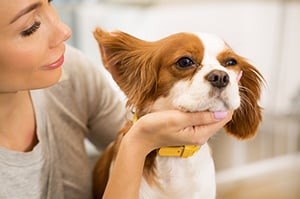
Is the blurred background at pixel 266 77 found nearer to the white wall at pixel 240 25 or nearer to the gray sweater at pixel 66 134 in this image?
the white wall at pixel 240 25

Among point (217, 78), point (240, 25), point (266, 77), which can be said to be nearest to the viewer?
point (217, 78)

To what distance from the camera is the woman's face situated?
2.08 feet

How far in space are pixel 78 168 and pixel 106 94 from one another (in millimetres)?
165

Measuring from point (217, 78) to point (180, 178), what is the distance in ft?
0.67

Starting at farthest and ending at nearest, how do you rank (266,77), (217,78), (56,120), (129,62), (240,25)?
(240,25), (266,77), (56,120), (129,62), (217,78)

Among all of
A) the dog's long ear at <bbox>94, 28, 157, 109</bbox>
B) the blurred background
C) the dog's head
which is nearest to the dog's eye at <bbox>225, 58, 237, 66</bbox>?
the dog's head

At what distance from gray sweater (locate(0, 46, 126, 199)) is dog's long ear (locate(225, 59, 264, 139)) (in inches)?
9.7

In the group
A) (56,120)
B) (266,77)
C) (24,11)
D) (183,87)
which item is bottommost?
(266,77)

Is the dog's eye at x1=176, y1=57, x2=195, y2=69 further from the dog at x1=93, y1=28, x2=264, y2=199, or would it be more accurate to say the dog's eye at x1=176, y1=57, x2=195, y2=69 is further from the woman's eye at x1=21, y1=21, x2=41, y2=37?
the woman's eye at x1=21, y1=21, x2=41, y2=37

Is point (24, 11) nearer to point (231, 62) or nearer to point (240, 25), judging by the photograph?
point (231, 62)

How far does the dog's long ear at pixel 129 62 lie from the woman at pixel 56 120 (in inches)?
1.7

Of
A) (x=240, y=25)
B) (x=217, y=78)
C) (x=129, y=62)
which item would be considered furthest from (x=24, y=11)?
(x=240, y=25)

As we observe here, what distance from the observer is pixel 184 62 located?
2.15ft

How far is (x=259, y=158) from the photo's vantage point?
181 cm
